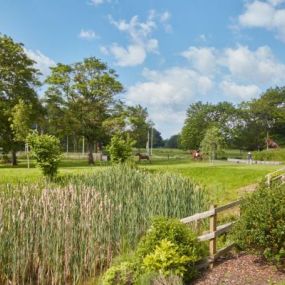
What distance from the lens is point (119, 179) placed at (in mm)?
12133

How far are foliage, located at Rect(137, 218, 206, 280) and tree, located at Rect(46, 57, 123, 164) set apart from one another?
32.2 m

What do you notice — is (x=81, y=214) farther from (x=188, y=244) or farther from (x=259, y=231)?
(x=259, y=231)

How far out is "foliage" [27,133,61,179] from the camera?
17078mm

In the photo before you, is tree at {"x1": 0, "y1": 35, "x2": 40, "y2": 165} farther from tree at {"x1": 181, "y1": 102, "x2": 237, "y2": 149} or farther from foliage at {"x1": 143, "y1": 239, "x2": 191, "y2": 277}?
tree at {"x1": 181, "y1": 102, "x2": 237, "y2": 149}

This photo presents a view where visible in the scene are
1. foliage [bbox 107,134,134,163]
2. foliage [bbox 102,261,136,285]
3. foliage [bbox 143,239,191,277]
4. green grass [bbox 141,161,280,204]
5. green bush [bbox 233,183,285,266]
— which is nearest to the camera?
foliage [bbox 143,239,191,277]

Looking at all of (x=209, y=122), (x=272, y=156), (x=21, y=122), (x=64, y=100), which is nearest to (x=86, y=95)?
(x=64, y=100)

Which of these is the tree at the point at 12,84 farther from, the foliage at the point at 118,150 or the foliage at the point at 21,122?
the foliage at the point at 118,150

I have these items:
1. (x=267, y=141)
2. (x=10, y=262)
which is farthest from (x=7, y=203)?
(x=267, y=141)

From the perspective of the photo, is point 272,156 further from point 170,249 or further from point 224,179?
point 170,249

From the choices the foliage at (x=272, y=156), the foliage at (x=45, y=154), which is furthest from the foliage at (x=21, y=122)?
the foliage at (x=272, y=156)

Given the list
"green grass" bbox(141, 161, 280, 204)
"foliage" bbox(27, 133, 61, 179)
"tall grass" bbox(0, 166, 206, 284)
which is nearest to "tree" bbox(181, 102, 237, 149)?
"green grass" bbox(141, 161, 280, 204)

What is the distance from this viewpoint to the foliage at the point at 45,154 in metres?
17.1

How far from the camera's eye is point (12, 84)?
35125mm

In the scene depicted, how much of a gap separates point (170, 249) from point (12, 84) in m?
31.8
